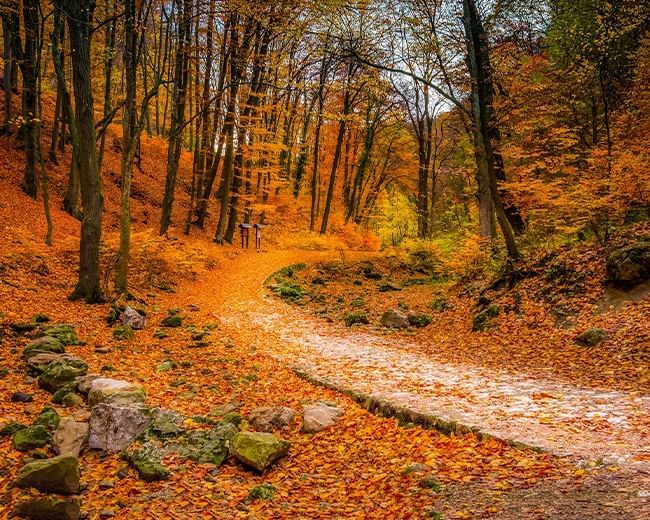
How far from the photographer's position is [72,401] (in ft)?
19.1

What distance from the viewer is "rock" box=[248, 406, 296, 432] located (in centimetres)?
561

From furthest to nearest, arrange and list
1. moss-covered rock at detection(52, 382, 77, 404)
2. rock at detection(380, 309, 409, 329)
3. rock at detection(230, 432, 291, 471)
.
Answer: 1. rock at detection(380, 309, 409, 329)
2. moss-covered rock at detection(52, 382, 77, 404)
3. rock at detection(230, 432, 291, 471)

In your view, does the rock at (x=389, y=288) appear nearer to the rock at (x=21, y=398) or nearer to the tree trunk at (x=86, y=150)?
the tree trunk at (x=86, y=150)

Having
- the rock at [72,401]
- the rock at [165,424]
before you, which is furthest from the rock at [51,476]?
the rock at [72,401]

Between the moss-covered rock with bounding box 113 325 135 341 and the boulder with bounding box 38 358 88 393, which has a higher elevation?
the boulder with bounding box 38 358 88 393

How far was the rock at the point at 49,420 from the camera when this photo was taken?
509 cm

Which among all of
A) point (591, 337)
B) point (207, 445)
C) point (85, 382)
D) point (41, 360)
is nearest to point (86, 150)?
point (41, 360)

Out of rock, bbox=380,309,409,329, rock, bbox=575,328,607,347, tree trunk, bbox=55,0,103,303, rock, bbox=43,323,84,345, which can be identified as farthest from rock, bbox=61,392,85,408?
rock, bbox=575,328,607,347

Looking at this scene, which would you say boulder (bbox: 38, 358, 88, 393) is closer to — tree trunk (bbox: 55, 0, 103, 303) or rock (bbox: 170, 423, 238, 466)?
rock (bbox: 170, 423, 238, 466)

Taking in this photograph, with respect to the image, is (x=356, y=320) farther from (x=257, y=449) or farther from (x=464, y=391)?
(x=257, y=449)

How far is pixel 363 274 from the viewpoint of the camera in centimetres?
2003

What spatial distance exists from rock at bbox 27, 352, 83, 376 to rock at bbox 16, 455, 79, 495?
2839 mm

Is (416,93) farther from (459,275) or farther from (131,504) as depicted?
(131,504)

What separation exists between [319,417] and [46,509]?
119 inches
